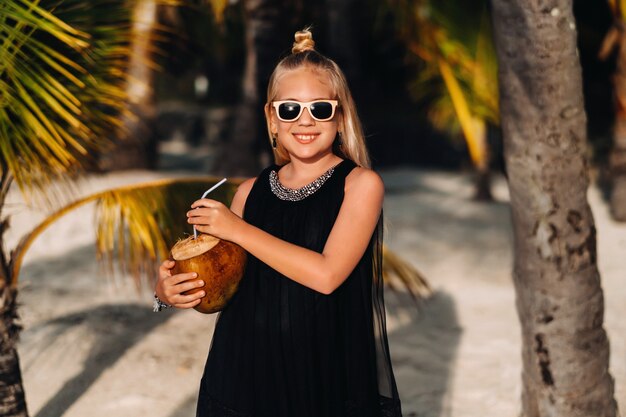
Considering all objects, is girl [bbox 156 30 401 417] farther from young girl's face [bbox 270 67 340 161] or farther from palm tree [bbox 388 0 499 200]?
palm tree [bbox 388 0 499 200]

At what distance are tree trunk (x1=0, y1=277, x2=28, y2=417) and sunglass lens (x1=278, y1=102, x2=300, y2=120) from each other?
211 centimetres

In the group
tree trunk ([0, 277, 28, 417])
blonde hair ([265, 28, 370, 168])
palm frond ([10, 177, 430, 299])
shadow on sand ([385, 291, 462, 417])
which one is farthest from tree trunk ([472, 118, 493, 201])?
blonde hair ([265, 28, 370, 168])

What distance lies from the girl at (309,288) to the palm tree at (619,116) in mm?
Result: 6039

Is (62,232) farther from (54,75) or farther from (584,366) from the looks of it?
(584,366)

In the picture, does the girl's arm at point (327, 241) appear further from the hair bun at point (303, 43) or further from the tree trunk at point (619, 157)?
the tree trunk at point (619, 157)

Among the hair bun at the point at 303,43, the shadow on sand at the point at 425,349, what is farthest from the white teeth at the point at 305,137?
the shadow on sand at the point at 425,349

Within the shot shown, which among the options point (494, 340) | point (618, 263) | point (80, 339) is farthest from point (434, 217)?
point (80, 339)

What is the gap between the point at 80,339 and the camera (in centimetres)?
495

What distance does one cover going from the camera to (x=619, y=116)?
7.86m

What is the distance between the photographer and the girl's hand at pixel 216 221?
6.19 ft

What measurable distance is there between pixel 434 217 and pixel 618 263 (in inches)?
103

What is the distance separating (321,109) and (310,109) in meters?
0.03

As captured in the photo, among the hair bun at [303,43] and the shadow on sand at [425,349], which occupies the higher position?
the hair bun at [303,43]

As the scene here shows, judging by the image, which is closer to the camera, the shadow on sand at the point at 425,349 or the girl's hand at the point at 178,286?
the girl's hand at the point at 178,286
